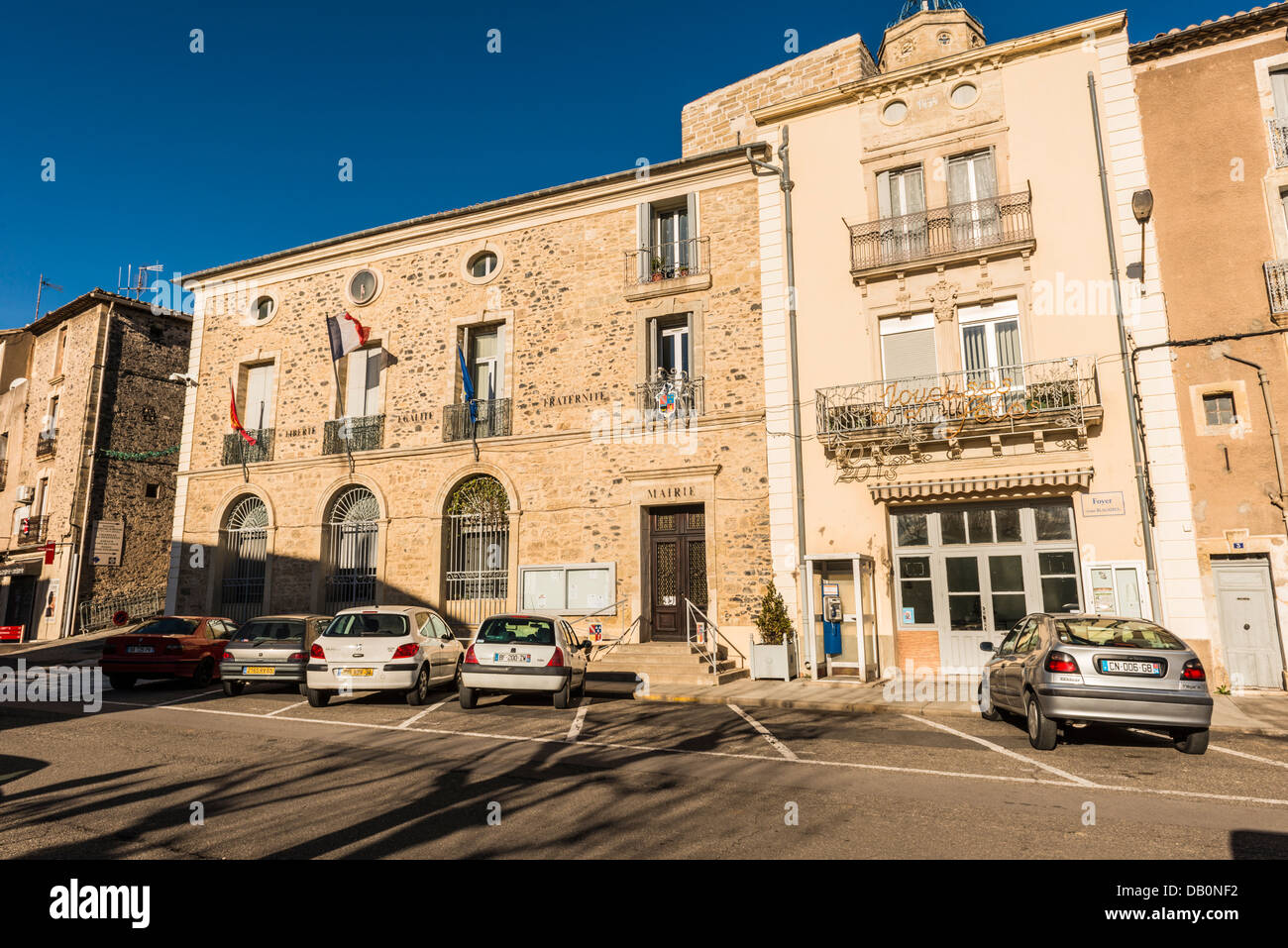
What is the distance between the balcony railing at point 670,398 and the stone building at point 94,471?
19.4 m

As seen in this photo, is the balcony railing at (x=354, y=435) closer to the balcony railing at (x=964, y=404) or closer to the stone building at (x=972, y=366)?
the stone building at (x=972, y=366)

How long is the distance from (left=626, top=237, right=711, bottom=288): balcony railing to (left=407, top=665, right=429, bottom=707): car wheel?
33.7 ft

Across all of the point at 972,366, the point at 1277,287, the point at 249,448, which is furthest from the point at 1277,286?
the point at 249,448

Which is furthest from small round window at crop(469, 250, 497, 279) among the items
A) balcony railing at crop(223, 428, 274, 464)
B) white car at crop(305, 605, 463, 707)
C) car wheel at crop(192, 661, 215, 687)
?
car wheel at crop(192, 661, 215, 687)

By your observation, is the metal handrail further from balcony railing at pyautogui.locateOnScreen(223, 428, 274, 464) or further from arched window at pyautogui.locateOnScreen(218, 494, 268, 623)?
balcony railing at pyautogui.locateOnScreen(223, 428, 274, 464)

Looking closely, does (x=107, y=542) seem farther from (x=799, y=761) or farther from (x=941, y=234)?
(x=941, y=234)

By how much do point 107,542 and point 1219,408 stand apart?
3020 centimetres

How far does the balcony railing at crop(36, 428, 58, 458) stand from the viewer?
27147 millimetres

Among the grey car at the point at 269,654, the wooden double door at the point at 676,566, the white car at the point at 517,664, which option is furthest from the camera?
the wooden double door at the point at 676,566

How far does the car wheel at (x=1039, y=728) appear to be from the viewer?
8039mm

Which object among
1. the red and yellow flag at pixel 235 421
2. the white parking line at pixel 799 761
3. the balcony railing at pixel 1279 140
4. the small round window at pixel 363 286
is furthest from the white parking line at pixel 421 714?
the balcony railing at pixel 1279 140

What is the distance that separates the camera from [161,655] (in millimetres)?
13727
